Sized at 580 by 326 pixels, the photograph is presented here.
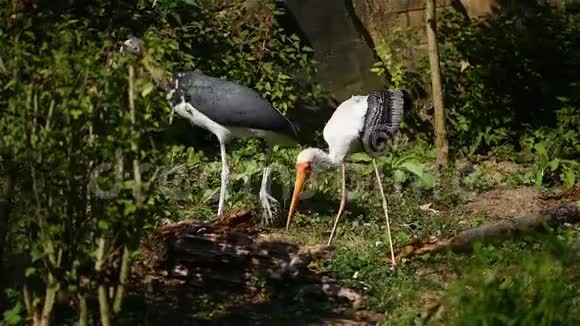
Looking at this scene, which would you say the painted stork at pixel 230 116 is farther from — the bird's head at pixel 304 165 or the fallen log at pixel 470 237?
the fallen log at pixel 470 237

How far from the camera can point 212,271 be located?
19.4ft

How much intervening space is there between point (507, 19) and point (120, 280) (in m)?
6.67

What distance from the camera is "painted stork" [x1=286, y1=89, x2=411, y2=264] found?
7187mm

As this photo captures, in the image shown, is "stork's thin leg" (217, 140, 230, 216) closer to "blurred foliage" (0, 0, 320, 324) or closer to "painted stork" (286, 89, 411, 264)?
"painted stork" (286, 89, 411, 264)

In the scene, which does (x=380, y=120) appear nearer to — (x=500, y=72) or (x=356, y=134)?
(x=356, y=134)

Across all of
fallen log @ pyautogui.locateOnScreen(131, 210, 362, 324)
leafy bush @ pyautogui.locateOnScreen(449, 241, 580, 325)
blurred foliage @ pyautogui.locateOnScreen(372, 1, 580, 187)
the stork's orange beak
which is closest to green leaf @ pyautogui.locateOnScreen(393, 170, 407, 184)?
blurred foliage @ pyautogui.locateOnScreen(372, 1, 580, 187)

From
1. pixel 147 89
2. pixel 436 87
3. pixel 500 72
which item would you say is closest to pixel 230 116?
pixel 436 87

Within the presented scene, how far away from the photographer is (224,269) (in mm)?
5926

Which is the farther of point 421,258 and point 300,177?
point 300,177

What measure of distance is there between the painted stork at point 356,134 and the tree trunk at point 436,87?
2.10 meters

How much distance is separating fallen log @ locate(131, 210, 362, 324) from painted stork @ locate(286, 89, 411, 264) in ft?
3.95

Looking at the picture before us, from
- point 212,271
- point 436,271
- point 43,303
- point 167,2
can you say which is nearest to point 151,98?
point 43,303

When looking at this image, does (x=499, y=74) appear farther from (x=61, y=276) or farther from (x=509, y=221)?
(x=61, y=276)

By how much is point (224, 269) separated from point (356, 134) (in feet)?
5.57
